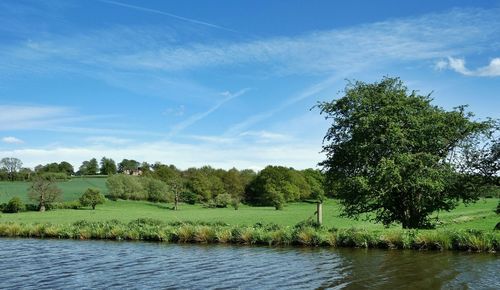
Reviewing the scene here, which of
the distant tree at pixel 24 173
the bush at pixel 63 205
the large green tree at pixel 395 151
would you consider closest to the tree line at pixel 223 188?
the bush at pixel 63 205

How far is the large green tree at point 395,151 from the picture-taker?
108ft

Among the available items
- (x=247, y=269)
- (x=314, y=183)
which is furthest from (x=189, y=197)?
(x=247, y=269)

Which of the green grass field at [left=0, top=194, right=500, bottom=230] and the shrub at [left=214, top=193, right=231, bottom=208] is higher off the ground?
the shrub at [left=214, top=193, right=231, bottom=208]

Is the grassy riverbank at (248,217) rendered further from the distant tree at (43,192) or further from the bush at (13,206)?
the distant tree at (43,192)

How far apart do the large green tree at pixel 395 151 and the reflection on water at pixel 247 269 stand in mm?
7303

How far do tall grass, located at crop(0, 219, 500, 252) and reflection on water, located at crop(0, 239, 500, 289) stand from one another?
56.3 inches

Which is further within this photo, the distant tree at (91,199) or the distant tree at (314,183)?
the distant tree at (314,183)

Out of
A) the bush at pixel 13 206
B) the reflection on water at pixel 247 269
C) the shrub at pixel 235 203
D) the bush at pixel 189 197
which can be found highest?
the bush at pixel 189 197

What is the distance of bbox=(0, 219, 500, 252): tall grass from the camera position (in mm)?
Answer: 27062

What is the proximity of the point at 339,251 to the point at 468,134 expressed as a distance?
14.6m

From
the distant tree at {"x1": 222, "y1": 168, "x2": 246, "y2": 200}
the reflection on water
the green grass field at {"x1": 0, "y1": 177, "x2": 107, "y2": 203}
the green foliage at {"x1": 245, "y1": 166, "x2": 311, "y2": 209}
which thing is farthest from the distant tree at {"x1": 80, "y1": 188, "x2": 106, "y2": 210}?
the reflection on water

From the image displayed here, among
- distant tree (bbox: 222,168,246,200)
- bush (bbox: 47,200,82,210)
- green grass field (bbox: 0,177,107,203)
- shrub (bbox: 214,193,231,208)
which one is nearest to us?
bush (bbox: 47,200,82,210)

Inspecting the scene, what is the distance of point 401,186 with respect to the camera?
3403 centimetres

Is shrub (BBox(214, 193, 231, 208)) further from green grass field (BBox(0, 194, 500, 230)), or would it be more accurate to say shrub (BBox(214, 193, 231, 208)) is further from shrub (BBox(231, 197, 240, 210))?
green grass field (BBox(0, 194, 500, 230))
